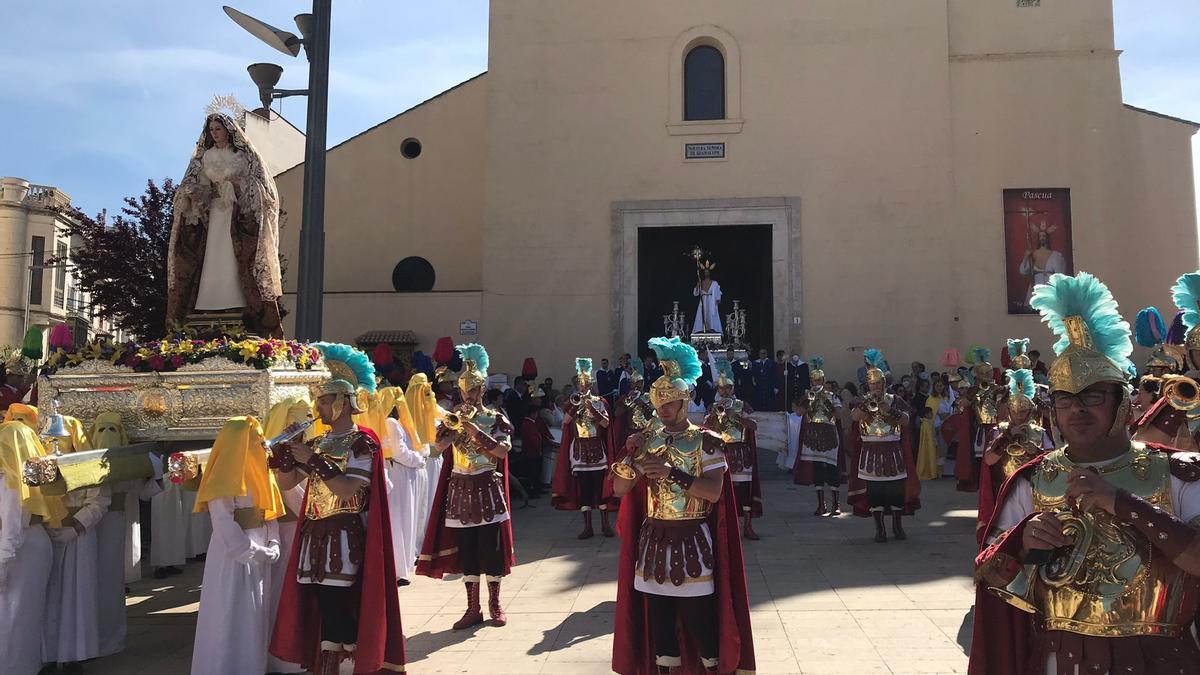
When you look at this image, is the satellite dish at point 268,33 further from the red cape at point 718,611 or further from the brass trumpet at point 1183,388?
the brass trumpet at point 1183,388

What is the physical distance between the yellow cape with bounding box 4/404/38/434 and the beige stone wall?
1574 centimetres

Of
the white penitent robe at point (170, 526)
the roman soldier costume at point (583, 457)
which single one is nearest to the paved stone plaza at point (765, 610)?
the white penitent robe at point (170, 526)

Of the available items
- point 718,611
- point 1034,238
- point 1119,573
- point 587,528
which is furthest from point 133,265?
point 1034,238

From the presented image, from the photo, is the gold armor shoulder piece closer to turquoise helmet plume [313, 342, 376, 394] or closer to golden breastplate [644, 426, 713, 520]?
golden breastplate [644, 426, 713, 520]

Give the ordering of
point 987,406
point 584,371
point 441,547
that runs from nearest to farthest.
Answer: point 441,547, point 987,406, point 584,371

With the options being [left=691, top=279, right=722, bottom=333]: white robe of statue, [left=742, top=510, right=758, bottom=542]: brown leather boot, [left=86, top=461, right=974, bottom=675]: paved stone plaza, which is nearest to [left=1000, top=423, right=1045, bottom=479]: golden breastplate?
[left=86, top=461, right=974, bottom=675]: paved stone plaza

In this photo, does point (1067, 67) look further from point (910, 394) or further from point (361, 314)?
point (361, 314)

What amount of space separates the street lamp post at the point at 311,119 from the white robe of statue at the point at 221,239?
84cm

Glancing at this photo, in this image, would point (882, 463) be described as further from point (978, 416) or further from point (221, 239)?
point (221, 239)

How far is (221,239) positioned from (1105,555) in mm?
6722

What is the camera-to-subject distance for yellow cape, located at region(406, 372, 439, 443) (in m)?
9.40

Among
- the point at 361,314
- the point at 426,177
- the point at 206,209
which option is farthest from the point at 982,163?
the point at 206,209

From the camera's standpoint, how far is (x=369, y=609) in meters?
5.04

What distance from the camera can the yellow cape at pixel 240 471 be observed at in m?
5.44
